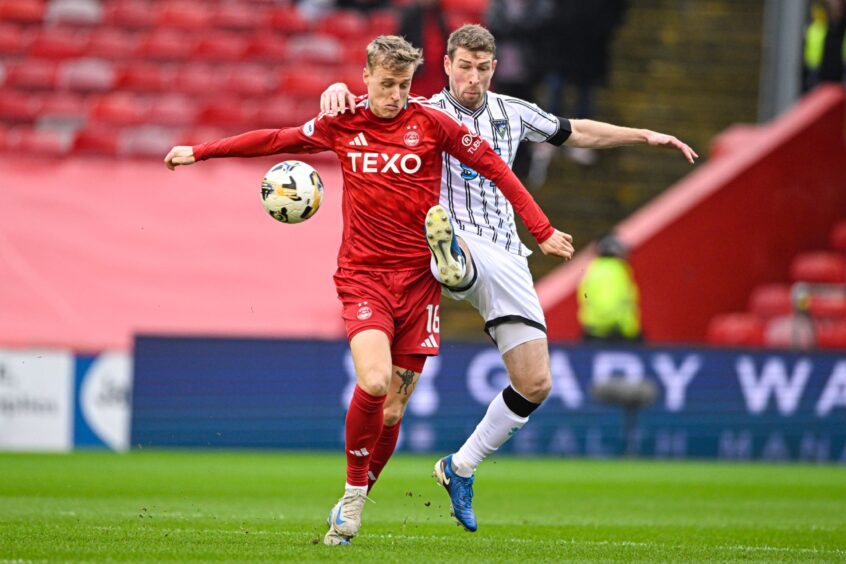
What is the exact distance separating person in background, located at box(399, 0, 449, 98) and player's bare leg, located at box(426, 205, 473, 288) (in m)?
10.7

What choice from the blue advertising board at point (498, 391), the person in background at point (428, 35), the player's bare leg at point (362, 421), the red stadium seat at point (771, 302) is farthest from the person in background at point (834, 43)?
the player's bare leg at point (362, 421)

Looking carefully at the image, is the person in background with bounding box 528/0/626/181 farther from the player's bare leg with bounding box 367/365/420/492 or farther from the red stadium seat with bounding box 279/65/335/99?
the player's bare leg with bounding box 367/365/420/492

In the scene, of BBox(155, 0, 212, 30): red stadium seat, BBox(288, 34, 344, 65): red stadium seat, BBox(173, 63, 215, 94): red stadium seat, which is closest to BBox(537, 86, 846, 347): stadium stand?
BBox(288, 34, 344, 65): red stadium seat

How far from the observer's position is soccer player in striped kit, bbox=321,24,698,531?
7125 mm

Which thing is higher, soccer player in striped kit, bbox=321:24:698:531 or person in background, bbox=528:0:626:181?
person in background, bbox=528:0:626:181

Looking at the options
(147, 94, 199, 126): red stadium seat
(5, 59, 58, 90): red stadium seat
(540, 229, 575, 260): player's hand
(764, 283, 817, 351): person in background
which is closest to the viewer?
(540, 229, 575, 260): player's hand

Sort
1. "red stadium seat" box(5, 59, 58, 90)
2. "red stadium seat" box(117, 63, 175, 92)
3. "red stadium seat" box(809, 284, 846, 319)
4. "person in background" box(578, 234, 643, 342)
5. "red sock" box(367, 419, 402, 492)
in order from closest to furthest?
"red sock" box(367, 419, 402, 492) < "person in background" box(578, 234, 643, 342) < "red stadium seat" box(809, 284, 846, 319) < "red stadium seat" box(117, 63, 175, 92) < "red stadium seat" box(5, 59, 58, 90)

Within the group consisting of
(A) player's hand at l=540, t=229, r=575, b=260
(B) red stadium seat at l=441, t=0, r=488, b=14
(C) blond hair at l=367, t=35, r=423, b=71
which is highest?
(B) red stadium seat at l=441, t=0, r=488, b=14

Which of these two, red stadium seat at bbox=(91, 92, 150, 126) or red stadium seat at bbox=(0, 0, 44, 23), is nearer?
red stadium seat at bbox=(91, 92, 150, 126)

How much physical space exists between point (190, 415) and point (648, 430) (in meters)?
Answer: 4.36

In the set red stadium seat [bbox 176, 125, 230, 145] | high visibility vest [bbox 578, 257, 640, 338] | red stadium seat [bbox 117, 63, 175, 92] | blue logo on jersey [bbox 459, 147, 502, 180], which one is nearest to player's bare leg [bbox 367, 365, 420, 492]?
blue logo on jersey [bbox 459, 147, 502, 180]

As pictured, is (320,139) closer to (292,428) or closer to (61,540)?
(61,540)

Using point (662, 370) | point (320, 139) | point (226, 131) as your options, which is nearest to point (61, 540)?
point (320, 139)

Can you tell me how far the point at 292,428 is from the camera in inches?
575
